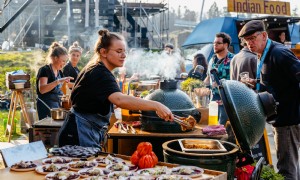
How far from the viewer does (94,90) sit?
2941mm

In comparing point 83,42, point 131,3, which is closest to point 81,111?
point 83,42

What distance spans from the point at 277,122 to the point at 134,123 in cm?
155

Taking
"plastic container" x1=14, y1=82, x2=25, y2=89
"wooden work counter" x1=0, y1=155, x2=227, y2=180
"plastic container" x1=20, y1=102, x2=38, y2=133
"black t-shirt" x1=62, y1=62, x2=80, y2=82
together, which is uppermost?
"black t-shirt" x1=62, y1=62, x2=80, y2=82

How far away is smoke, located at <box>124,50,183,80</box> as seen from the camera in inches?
221

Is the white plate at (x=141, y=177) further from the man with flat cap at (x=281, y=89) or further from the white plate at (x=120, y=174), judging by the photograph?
the man with flat cap at (x=281, y=89)

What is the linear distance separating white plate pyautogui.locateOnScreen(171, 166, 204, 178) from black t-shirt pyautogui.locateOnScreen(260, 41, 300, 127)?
5.81ft

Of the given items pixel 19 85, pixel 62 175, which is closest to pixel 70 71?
pixel 19 85

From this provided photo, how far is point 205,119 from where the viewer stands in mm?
4391

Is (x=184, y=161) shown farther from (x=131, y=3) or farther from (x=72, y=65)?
(x=131, y=3)

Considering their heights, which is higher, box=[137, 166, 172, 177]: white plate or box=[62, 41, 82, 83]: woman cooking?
box=[62, 41, 82, 83]: woman cooking

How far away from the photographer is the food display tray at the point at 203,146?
9.18ft

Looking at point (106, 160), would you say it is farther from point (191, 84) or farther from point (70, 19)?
point (70, 19)

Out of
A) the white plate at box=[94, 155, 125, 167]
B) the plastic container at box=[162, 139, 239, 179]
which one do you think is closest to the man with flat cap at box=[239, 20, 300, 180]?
the plastic container at box=[162, 139, 239, 179]

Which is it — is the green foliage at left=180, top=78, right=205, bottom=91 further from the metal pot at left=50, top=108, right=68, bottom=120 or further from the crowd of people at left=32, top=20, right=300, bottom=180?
the metal pot at left=50, top=108, right=68, bottom=120
